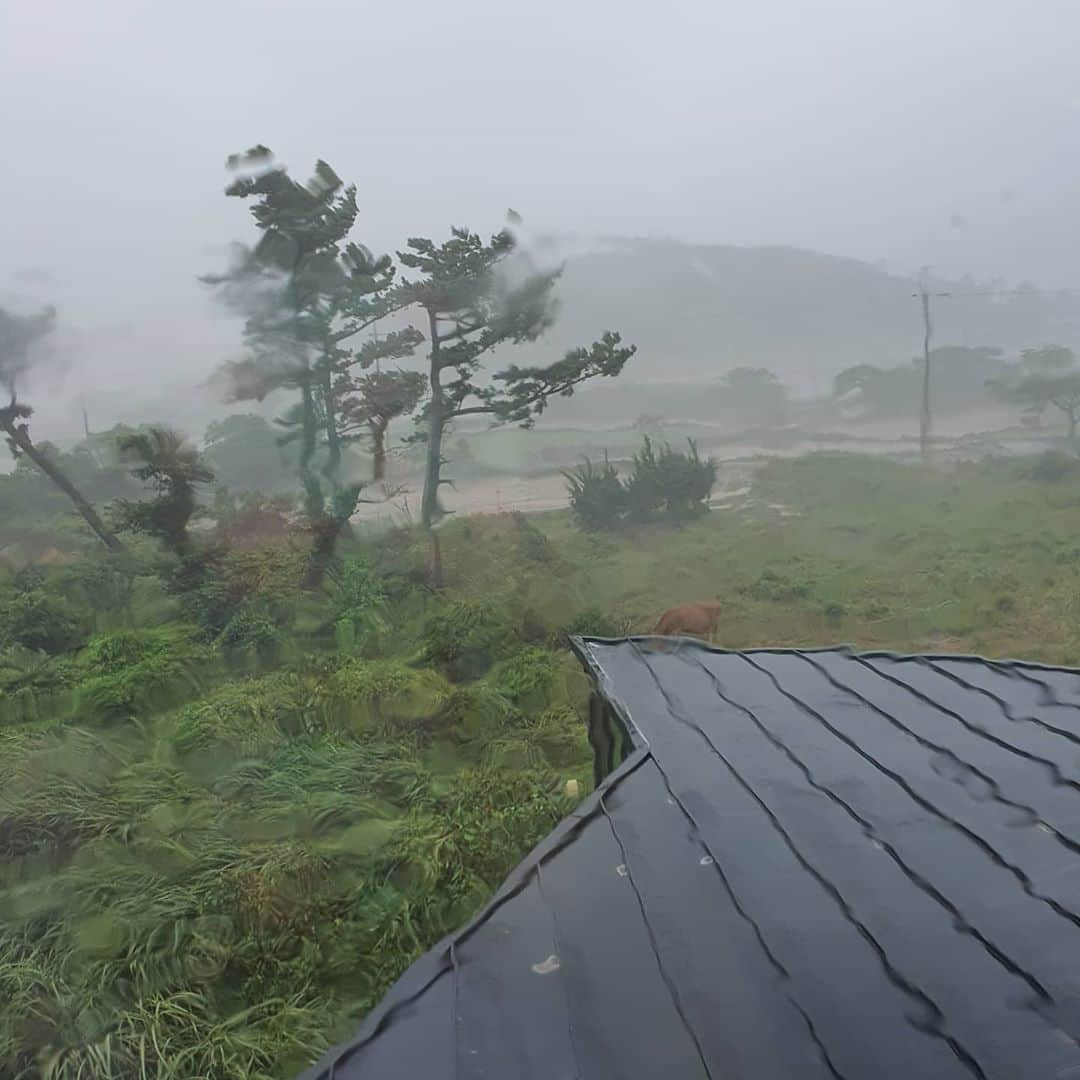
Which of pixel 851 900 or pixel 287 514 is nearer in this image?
pixel 851 900

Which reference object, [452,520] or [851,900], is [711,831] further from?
[452,520]

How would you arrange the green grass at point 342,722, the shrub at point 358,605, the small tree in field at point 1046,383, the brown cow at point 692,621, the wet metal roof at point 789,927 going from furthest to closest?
the small tree in field at point 1046,383 → the brown cow at point 692,621 → the shrub at point 358,605 → the green grass at point 342,722 → the wet metal roof at point 789,927

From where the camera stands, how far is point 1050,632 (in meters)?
6.75

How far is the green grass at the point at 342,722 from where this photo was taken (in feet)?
10.0

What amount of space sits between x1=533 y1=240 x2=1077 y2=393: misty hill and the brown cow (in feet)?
9.95

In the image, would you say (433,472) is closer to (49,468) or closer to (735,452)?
(49,468)

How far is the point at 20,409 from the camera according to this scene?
7.68 metres

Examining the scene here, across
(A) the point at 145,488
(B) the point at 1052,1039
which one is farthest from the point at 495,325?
(B) the point at 1052,1039

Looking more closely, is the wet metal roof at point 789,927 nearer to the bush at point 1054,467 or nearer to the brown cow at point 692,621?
the brown cow at point 692,621

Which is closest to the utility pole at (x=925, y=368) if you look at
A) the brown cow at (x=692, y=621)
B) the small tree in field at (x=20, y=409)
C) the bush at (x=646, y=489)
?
the bush at (x=646, y=489)

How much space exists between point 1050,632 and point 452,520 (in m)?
4.61

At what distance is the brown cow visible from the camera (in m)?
6.71

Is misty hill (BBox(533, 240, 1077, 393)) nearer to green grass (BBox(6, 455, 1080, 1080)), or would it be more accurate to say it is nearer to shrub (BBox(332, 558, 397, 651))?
green grass (BBox(6, 455, 1080, 1080))

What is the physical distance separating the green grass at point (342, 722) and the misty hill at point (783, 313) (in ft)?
4.91
